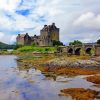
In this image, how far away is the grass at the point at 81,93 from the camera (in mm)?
29261

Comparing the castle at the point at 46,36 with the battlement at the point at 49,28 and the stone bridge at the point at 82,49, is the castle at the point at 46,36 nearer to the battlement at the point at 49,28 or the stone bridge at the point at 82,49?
the battlement at the point at 49,28

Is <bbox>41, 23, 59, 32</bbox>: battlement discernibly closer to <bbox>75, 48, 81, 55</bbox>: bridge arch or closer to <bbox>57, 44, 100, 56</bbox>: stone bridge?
<bbox>57, 44, 100, 56</bbox>: stone bridge

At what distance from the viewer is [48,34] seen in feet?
573

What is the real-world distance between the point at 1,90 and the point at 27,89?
129 inches

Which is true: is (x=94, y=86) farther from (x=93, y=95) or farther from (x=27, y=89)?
(x=27, y=89)

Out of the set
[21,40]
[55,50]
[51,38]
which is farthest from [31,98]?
[21,40]

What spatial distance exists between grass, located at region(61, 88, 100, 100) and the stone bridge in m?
83.8

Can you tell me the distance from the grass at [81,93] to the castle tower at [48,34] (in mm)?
138775

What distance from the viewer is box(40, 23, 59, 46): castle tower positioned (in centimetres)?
17275

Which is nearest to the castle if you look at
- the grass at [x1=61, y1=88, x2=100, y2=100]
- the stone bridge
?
the stone bridge

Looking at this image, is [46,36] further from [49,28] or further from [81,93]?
[81,93]

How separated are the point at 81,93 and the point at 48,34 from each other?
472 feet

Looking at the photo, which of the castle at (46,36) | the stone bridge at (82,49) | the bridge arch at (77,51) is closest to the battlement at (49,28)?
the castle at (46,36)

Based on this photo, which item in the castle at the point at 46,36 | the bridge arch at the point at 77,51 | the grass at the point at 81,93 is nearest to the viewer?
the grass at the point at 81,93
